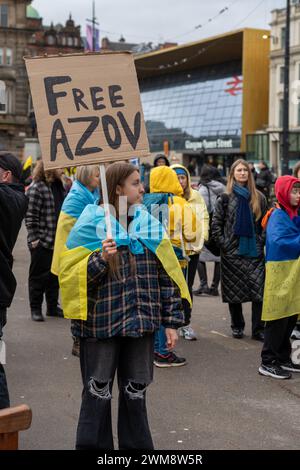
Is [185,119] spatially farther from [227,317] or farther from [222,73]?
[227,317]

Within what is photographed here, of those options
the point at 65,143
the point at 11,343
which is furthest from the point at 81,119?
the point at 11,343

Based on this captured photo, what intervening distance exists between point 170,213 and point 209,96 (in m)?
67.9

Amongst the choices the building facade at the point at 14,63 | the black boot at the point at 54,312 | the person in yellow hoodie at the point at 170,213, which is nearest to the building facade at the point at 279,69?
the building facade at the point at 14,63

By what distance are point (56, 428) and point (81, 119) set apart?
2.19 m

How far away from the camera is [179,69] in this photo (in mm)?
80062

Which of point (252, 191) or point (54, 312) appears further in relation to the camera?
point (54, 312)

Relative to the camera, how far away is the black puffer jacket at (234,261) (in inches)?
293

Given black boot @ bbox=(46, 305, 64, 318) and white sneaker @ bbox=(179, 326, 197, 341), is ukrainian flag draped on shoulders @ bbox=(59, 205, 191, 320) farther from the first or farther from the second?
black boot @ bbox=(46, 305, 64, 318)

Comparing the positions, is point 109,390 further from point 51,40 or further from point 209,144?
point 51,40

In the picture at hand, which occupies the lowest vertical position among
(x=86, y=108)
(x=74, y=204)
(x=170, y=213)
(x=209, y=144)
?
(x=170, y=213)

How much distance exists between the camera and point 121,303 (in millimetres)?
3918

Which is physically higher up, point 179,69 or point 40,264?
point 179,69

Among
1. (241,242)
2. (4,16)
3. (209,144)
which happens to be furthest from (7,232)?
(4,16)

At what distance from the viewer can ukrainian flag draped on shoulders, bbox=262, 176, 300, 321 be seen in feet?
20.5
